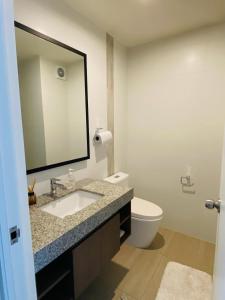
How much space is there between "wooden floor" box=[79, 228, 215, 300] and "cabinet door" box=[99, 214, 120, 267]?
1.33 ft

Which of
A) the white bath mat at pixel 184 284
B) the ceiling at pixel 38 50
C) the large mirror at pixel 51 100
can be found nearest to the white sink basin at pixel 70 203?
the large mirror at pixel 51 100

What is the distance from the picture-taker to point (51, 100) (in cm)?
156

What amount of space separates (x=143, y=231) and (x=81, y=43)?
1.95 m

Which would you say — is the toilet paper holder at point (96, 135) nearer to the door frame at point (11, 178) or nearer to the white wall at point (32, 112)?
the white wall at point (32, 112)

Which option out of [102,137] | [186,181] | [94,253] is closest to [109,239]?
[94,253]

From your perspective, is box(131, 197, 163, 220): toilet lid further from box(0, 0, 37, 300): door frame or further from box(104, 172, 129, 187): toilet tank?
box(0, 0, 37, 300): door frame

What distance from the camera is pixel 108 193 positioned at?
1.53 m

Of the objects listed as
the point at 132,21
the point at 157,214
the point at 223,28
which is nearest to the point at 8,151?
the point at 157,214

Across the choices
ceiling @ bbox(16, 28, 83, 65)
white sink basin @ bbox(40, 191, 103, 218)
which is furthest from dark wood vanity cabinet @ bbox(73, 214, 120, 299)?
ceiling @ bbox(16, 28, 83, 65)

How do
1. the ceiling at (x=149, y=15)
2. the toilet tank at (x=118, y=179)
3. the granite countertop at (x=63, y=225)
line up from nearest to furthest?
the granite countertop at (x=63, y=225)
the ceiling at (x=149, y=15)
the toilet tank at (x=118, y=179)

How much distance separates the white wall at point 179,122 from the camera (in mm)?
1957

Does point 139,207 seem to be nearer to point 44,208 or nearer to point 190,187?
point 190,187

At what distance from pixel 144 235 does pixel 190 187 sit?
772 millimetres

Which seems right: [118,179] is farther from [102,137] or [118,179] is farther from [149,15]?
A: [149,15]
